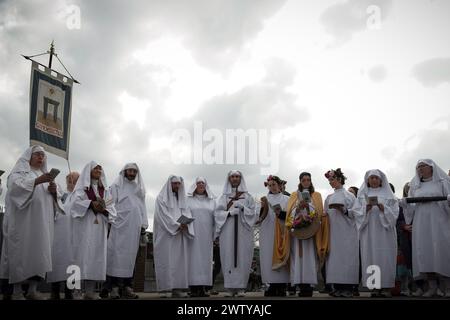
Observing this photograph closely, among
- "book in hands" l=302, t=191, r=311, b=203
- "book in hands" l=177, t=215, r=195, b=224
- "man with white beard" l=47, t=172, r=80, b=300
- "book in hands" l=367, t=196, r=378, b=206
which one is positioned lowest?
"man with white beard" l=47, t=172, r=80, b=300

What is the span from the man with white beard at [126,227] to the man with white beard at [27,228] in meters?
1.36

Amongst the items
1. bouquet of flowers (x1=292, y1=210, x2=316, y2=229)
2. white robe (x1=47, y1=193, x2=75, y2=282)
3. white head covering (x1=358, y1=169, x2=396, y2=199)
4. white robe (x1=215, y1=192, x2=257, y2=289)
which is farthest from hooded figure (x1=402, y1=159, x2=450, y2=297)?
white robe (x1=47, y1=193, x2=75, y2=282)

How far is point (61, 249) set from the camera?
25.9ft

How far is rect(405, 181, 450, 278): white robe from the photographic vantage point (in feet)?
26.1

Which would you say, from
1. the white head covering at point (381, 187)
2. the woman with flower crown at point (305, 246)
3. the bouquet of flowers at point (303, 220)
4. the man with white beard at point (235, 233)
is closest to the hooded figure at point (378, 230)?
the white head covering at point (381, 187)

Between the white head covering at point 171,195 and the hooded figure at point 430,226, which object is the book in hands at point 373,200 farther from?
the white head covering at point 171,195

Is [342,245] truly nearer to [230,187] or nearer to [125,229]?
[230,187]

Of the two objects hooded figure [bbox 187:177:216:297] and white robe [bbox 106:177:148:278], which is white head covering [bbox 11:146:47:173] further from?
hooded figure [bbox 187:177:216:297]

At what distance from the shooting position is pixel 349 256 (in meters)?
8.16

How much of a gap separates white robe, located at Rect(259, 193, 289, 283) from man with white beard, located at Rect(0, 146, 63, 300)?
3852 mm
